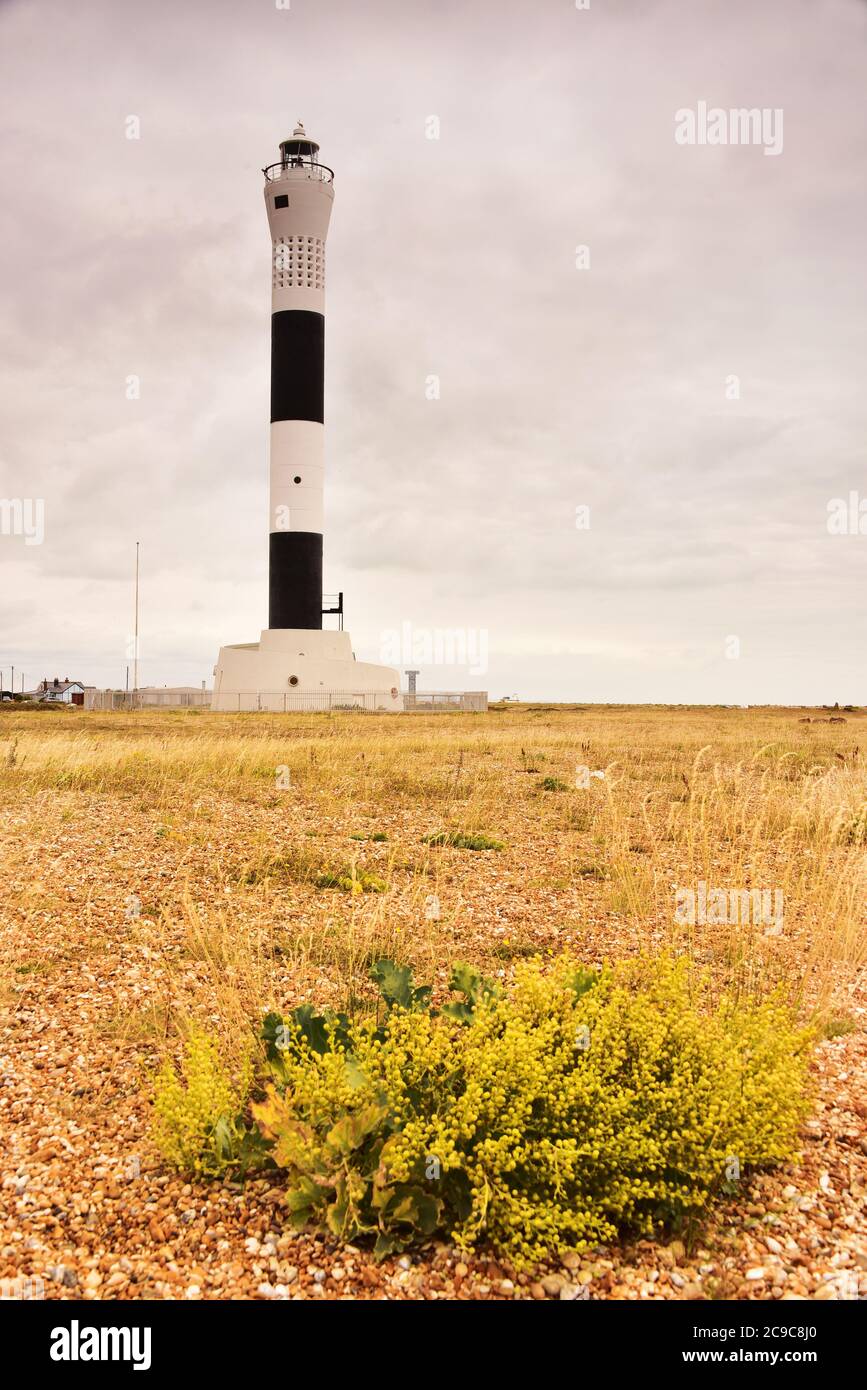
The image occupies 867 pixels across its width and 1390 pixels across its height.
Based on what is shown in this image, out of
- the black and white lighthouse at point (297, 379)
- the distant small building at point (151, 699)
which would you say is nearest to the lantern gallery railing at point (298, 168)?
the black and white lighthouse at point (297, 379)

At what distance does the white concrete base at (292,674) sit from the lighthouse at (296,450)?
66 millimetres

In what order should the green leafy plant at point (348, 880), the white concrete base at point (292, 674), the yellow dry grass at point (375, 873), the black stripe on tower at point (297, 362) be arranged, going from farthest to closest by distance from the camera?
1. the white concrete base at point (292, 674)
2. the black stripe on tower at point (297, 362)
3. the green leafy plant at point (348, 880)
4. the yellow dry grass at point (375, 873)

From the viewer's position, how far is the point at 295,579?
51625 millimetres

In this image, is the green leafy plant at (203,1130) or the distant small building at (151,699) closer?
the green leafy plant at (203,1130)

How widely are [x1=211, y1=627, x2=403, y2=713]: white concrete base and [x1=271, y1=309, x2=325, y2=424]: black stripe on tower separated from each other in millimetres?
12743

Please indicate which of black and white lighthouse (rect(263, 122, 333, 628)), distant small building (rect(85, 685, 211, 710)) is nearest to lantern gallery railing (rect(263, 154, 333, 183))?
black and white lighthouse (rect(263, 122, 333, 628))

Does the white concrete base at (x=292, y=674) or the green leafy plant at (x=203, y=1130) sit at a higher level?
the white concrete base at (x=292, y=674)

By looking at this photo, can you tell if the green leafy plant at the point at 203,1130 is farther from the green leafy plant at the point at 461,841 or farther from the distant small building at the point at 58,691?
the distant small building at the point at 58,691

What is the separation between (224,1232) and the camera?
3.92 m

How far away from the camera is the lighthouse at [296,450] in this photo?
49781 mm

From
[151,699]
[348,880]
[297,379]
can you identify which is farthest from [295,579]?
[348,880]

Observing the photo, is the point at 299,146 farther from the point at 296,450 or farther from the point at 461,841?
the point at 461,841
